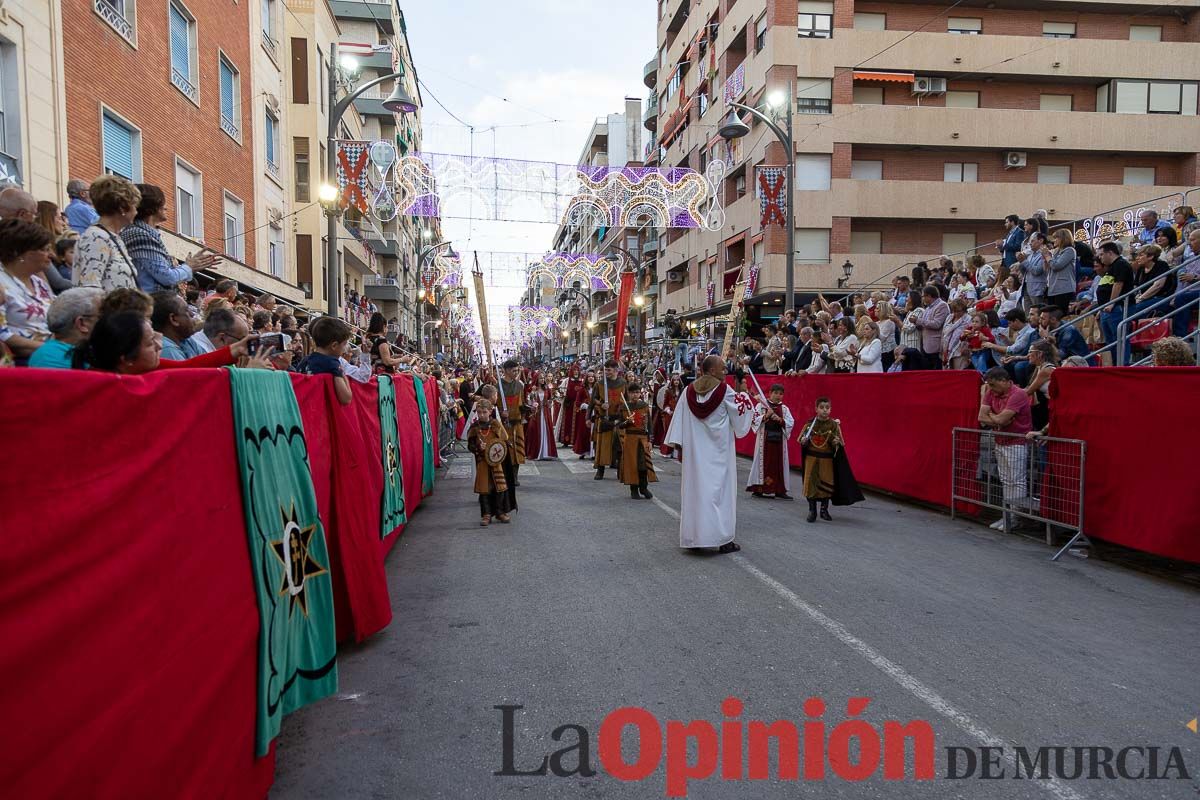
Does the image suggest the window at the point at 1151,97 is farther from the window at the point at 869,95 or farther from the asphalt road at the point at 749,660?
the asphalt road at the point at 749,660

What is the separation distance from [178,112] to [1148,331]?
17330 mm

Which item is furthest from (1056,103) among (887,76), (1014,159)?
(887,76)

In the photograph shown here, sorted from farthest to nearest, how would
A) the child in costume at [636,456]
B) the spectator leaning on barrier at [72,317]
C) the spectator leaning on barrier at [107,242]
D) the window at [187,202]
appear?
the window at [187,202] → the child in costume at [636,456] → the spectator leaning on barrier at [107,242] → the spectator leaning on barrier at [72,317]

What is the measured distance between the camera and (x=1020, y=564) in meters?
6.99

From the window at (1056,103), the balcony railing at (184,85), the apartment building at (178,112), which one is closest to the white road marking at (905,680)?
the apartment building at (178,112)

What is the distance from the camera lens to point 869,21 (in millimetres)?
29266

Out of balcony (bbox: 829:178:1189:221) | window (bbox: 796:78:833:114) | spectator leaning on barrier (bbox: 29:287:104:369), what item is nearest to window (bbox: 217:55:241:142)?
spectator leaning on barrier (bbox: 29:287:104:369)

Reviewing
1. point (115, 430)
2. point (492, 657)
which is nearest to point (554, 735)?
point (492, 657)

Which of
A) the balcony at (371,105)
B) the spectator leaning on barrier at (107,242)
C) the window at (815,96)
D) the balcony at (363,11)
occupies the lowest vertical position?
the spectator leaning on barrier at (107,242)

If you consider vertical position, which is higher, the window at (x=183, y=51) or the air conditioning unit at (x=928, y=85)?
the air conditioning unit at (x=928, y=85)

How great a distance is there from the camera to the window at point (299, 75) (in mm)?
25703

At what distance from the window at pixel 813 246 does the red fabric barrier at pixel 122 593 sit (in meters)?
27.9

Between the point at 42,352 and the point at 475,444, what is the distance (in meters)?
6.22

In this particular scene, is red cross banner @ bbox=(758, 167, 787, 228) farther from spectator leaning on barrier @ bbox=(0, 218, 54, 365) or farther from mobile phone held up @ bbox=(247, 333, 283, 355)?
spectator leaning on barrier @ bbox=(0, 218, 54, 365)
